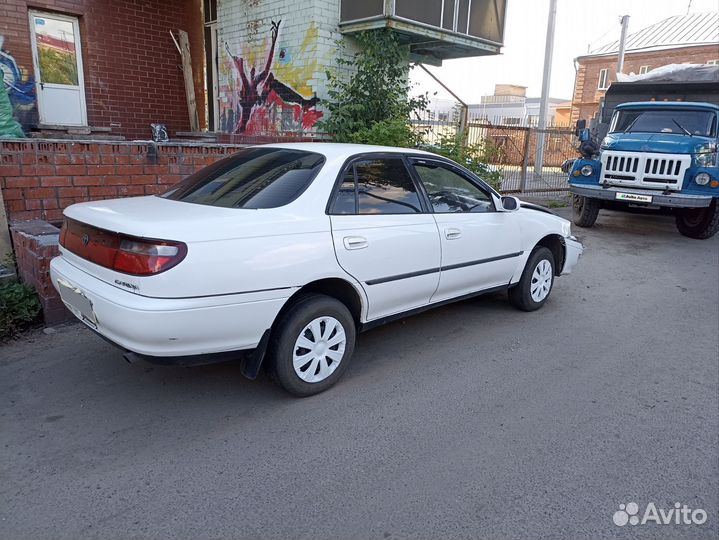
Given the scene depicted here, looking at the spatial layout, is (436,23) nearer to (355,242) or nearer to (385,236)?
(385,236)

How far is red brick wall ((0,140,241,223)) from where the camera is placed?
5.16m

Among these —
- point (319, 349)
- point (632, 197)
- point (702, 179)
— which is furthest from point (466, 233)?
point (702, 179)

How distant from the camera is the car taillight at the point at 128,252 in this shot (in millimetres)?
2869

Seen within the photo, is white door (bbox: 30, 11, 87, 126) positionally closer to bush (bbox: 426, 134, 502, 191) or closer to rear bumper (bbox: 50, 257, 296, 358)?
bush (bbox: 426, 134, 502, 191)

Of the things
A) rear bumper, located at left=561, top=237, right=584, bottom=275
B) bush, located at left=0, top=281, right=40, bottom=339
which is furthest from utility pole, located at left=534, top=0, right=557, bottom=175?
bush, located at left=0, top=281, right=40, bottom=339

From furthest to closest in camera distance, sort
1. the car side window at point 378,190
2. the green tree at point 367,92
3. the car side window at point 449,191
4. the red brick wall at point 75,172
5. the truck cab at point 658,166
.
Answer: the truck cab at point 658,166 → the green tree at point 367,92 → the red brick wall at point 75,172 → the car side window at point 449,191 → the car side window at point 378,190

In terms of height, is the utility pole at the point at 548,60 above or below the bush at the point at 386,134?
above

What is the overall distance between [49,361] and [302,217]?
Answer: 89.4 inches

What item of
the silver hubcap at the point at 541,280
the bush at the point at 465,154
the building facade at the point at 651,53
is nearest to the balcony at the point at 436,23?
the bush at the point at 465,154

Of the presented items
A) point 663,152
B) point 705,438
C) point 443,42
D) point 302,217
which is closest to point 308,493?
point 302,217

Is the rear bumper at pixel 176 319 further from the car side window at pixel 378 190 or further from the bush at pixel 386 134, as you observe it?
the bush at pixel 386 134

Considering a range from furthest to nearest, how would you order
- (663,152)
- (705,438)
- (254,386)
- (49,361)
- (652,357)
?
1. (663,152)
2. (652,357)
3. (49,361)
4. (254,386)
5. (705,438)

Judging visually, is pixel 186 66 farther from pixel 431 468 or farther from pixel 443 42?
pixel 431 468

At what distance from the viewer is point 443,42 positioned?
30.9ft
